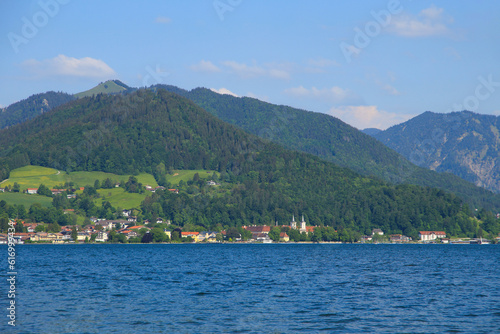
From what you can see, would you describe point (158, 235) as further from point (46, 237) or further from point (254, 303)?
point (254, 303)

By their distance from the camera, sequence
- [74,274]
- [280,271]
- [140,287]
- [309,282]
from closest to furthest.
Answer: [140,287]
[309,282]
[74,274]
[280,271]

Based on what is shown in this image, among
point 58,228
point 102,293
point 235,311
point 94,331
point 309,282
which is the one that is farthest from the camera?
point 58,228

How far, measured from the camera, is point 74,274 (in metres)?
68.6

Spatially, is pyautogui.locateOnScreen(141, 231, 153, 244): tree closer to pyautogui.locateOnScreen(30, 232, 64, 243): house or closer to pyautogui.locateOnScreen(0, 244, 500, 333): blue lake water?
pyautogui.locateOnScreen(30, 232, 64, 243): house

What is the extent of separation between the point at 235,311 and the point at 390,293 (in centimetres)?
1627

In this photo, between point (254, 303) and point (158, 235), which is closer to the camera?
point (254, 303)

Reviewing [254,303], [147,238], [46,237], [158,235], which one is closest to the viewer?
[254,303]

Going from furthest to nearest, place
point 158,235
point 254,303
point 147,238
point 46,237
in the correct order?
point 158,235, point 147,238, point 46,237, point 254,303

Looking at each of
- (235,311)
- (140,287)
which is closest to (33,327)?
(235,311)

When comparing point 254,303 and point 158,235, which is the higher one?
point 158,235

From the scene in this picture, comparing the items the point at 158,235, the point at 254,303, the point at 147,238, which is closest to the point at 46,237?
the point at 147,238

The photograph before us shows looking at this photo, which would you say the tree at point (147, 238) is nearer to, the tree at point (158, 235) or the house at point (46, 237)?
the tree at point (158, 235)

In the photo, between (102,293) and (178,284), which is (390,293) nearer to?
(178,284)

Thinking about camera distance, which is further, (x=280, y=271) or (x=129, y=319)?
(x=280, y=271)
